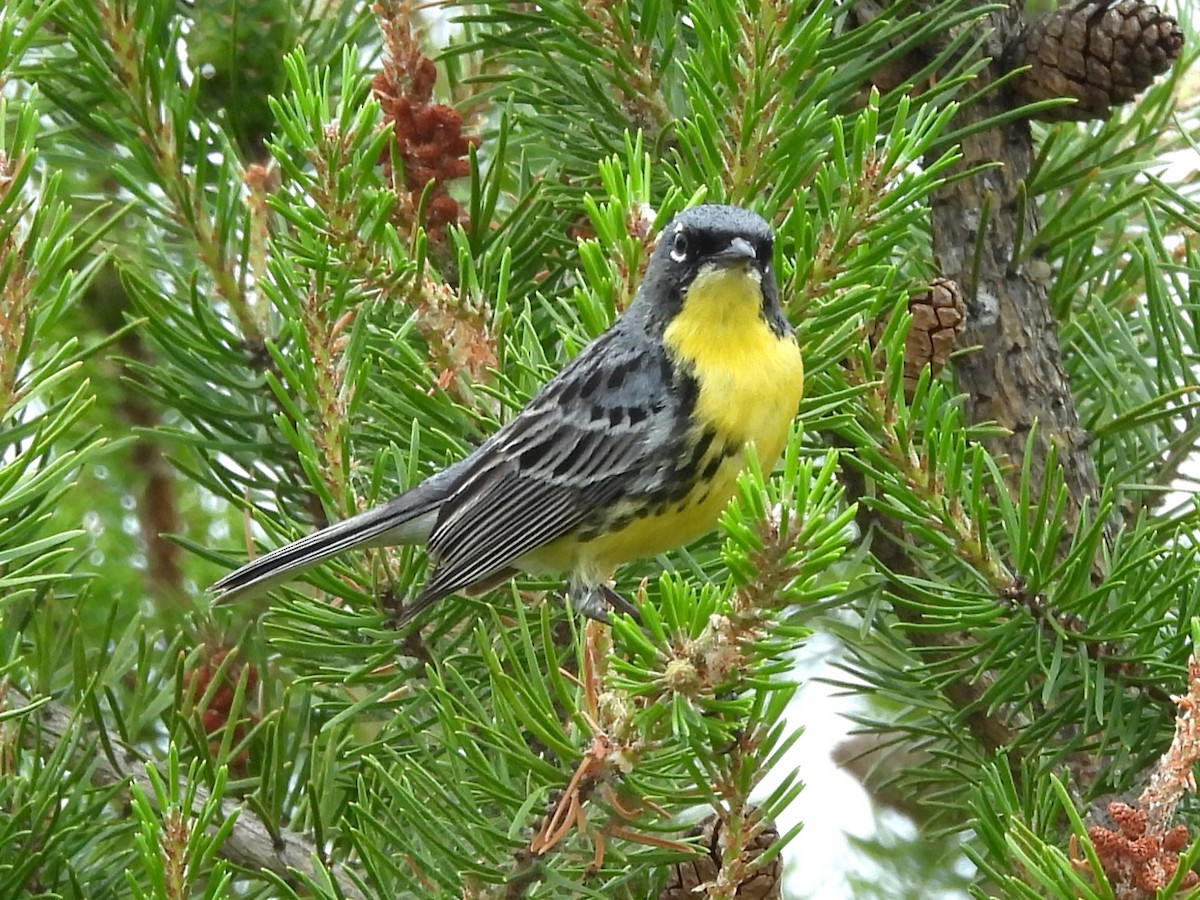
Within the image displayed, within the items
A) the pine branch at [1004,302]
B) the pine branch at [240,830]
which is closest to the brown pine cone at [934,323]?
the pine branch at [1004,302]

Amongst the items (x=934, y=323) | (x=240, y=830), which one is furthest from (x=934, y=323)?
(x=240, y=830)

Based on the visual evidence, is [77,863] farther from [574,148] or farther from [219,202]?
[574,148]

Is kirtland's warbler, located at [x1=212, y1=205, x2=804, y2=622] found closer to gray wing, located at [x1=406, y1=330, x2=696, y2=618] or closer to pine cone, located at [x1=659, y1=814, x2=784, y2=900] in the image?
gray wing, located at [x1=406, y1=330, x2=696, y2=618]

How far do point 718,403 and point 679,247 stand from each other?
280 mm

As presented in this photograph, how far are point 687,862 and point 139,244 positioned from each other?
172 centimetres

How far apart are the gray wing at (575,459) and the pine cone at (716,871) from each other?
85 cm

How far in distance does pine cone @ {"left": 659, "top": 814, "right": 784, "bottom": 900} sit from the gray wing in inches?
33.7

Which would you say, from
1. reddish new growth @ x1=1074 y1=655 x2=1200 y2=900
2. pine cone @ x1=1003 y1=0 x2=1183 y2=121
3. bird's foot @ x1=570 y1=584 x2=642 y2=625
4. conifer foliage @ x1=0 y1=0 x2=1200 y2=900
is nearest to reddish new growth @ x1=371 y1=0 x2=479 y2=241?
conifer foliage @ x1=0 y1=0 x2=1200 y2=900

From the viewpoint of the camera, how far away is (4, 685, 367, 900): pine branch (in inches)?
82.6

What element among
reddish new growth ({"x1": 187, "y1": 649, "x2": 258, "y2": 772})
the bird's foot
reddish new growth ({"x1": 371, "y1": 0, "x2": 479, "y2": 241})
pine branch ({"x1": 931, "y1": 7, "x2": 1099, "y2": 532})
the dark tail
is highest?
reddish new growth ({"x1": 371, "y1": 0, "x2": 479, "y2": 241})

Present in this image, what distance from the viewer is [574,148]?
8.59 feet

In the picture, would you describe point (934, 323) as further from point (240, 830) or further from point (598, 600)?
point (240, 830)

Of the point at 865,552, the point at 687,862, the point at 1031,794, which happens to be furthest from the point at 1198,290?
the point at 687,862

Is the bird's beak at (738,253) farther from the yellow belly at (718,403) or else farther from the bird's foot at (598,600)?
the bird's foot at (598,600)
